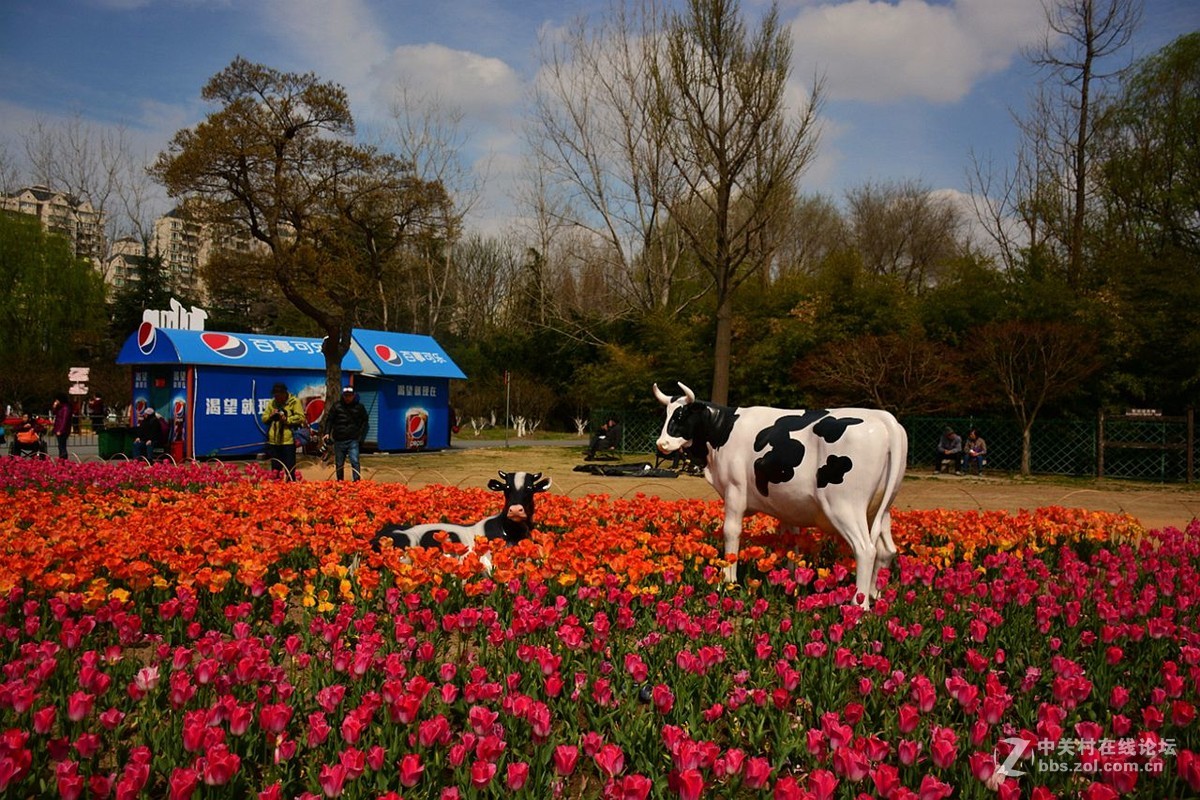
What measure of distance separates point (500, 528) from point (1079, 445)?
67.1ft

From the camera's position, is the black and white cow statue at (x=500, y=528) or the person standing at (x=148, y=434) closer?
the black and white cow statue at (x=500, y=528)

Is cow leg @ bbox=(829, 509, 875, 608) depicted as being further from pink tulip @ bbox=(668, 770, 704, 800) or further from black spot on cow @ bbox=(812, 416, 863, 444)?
pink tulip @ bbox=(668, 770, 704, 800)

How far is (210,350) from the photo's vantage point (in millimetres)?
21594

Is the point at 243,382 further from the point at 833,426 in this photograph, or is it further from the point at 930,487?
the point at 833,426

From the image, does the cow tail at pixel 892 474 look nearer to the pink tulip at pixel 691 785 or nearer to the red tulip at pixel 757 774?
the red tulip at pixel 757 774

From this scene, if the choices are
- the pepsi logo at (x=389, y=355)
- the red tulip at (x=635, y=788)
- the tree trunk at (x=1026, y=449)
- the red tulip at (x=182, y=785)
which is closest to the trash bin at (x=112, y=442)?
the pepsi logo at (x=389, y=355)

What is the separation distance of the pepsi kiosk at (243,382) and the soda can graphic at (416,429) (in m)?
0.03

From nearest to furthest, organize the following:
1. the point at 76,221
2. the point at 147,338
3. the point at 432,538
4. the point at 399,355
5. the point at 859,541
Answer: the point at 859,541, the point at 432,538, the point at 147,338, the point at 399,355, the point at 76,221

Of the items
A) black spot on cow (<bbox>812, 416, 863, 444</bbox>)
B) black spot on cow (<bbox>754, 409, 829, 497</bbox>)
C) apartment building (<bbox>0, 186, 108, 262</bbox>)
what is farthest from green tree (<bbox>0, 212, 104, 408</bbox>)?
black spot on cow (<bbox>812, 416, 863, 444</bbox>)

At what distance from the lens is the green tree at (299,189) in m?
19.7

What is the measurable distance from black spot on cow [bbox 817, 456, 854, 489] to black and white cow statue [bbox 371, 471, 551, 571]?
6.50 ft

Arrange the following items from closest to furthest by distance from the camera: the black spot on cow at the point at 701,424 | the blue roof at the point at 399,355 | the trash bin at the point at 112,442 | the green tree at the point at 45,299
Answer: the black spot on cow at the point at 701,424
the trash bin at the point at 112,442
the blue roof at the point at 399,355
the green tree at the point at 45,299

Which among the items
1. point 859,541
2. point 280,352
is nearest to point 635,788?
point 859,541

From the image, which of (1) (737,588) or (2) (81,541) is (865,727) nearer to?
(1) (737,588)
